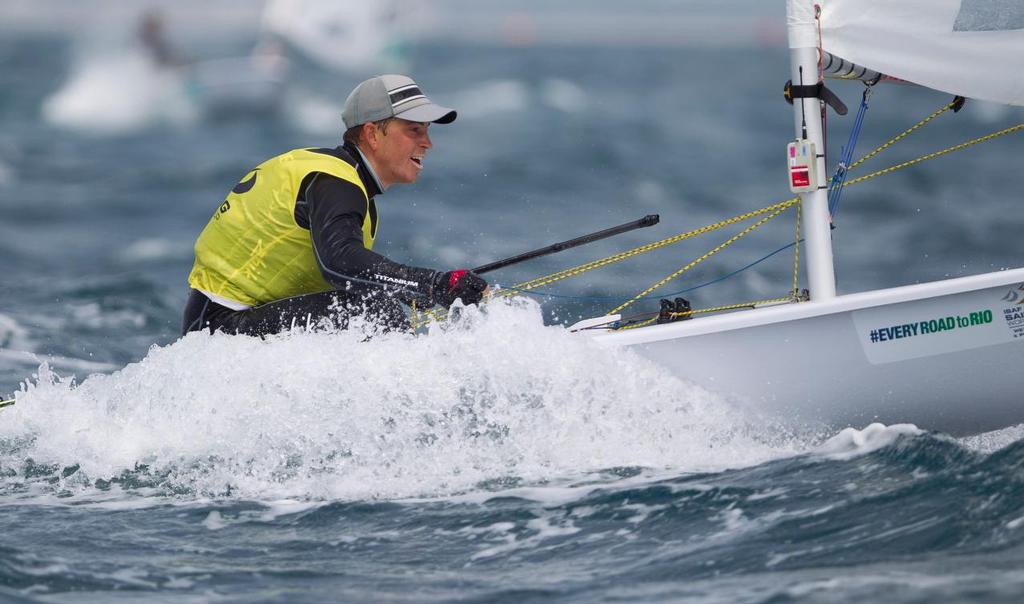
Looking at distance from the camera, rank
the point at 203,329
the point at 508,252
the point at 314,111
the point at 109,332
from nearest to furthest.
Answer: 1. the point at 203,329
2. the point at 109,332
3. the point at 508,252
4. the point at 314,111

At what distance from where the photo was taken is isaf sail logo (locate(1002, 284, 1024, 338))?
3.75 meters

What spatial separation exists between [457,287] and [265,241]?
0.65m

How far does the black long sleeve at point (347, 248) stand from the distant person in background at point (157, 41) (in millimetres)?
20824

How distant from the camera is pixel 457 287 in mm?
3732

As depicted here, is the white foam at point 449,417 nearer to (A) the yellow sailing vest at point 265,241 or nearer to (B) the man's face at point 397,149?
(A) the yellow sailing vest at point 265,241

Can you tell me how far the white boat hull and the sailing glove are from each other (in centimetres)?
36

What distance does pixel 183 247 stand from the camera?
9.89 m

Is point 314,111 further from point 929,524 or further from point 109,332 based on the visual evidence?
point 929,524

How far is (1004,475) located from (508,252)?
17.8ft

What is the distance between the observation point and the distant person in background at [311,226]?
12.7 feet

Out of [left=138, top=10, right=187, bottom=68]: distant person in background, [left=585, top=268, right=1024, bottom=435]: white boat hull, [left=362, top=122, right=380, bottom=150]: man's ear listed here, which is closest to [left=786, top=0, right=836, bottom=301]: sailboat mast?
[left=585, top=268, right=1024, bottom=435]: white boat hull

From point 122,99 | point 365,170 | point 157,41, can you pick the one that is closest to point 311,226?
point 365,170

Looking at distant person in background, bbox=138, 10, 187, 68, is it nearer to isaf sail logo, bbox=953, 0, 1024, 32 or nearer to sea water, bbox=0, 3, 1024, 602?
→ sea water, bbox=0, 3, 1024, 602

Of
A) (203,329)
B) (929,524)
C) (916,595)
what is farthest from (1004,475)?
(203,329)
